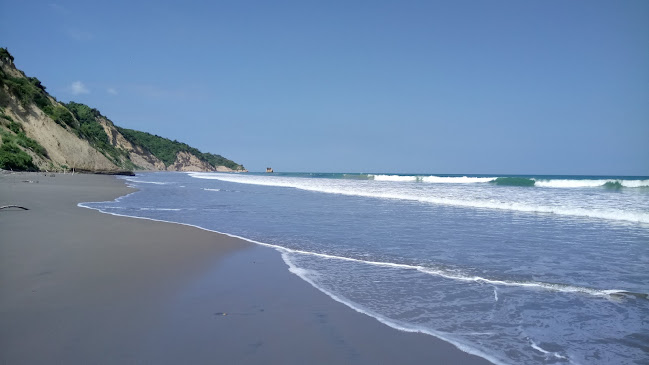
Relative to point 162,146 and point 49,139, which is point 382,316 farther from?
point 162,146

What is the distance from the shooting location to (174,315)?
3.20 meters

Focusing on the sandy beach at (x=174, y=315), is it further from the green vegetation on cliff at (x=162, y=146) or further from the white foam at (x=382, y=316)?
the green vegetation on cliff at (x=162, y=146)

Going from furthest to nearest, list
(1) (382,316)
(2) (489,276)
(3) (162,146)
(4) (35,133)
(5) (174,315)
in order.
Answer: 1. (3) (162,146)
2. (4) (35,133)
3. (2) (489,276)
4. (1) (382,316)
5. (5) (174,315)

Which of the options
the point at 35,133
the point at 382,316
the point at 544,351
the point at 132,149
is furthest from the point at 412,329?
the point at 132,149

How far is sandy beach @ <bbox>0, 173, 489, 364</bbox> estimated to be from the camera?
2.55m

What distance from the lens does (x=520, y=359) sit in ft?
8.64

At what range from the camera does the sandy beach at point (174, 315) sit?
2.55 m

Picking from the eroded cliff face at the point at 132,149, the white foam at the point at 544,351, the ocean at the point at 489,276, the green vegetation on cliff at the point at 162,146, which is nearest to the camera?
the white foam at the point at 544,351

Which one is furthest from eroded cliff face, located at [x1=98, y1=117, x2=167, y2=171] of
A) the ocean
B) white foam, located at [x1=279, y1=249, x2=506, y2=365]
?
white foam, located at [x1=279, y1=249, x2=506, y2=365]

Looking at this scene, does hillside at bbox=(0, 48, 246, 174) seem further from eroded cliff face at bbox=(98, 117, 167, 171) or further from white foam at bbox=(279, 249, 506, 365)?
eroded cliff face at bbox=(98, 117, 167, 171)

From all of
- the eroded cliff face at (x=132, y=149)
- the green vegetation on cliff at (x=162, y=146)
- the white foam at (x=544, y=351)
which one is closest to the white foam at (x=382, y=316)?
the white foam at (x=544, y=351)

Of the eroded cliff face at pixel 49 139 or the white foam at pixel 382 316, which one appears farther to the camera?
the eroded cliff face at pixel 49 139

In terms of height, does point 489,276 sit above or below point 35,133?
below

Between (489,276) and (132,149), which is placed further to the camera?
(132,149)
